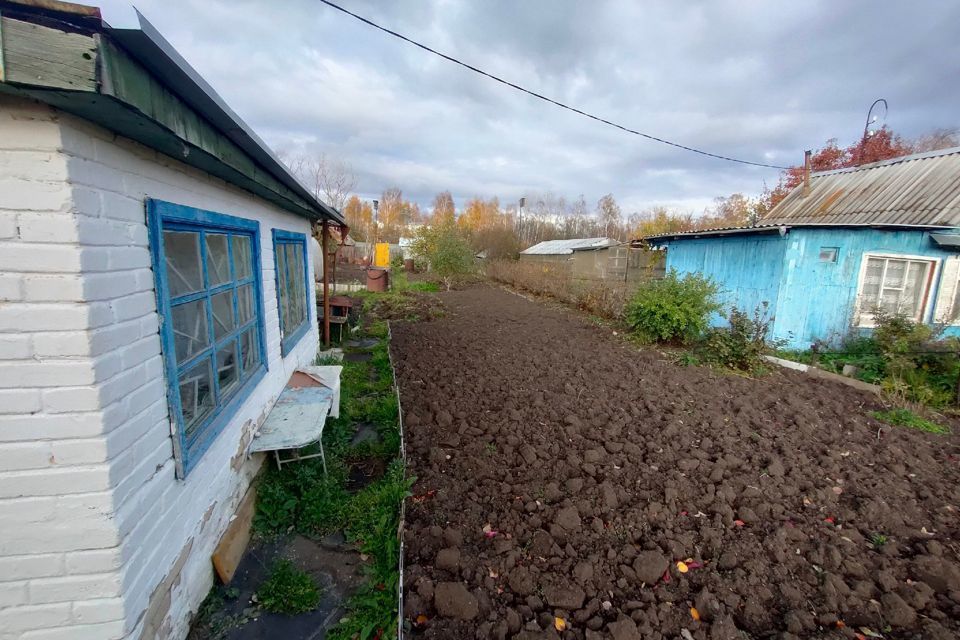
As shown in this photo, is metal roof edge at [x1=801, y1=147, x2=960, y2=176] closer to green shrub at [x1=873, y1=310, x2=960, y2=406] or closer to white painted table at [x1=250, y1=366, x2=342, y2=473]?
green shrub at [x1=873, y1=310, x2=960, y2=406]

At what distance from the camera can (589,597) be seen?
2.36 meters

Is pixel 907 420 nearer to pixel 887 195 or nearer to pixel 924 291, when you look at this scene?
pixel 924 291

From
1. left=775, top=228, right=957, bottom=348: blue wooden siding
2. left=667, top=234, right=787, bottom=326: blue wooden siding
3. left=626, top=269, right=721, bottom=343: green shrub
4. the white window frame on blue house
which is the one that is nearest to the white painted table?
left=626, top=269, right=721, bottom=343: green shrub

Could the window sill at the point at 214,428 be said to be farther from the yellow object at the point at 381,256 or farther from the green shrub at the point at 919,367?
the yellow object at the point at 381,256

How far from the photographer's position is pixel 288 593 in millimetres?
2436

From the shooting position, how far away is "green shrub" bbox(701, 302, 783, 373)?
21.7 ft

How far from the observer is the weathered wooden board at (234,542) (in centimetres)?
249

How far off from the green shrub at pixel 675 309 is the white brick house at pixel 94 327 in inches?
292

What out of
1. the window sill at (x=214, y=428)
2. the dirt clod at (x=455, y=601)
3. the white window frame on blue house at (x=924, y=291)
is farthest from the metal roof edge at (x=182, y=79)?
the white window frame on blue house at (x=924, y=291)

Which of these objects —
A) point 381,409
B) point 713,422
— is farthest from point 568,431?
point 381,409

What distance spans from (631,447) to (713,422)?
1.33 metres

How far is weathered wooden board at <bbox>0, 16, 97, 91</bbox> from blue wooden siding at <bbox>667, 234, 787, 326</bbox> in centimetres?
895

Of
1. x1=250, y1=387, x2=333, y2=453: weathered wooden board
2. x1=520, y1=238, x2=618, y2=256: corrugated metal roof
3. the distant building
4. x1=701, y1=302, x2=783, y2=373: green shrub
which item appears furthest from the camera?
x1=520, y1=238, x2=618, y2=256: corrugated metal roof

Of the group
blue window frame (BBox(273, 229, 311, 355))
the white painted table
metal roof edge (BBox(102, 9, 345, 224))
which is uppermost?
metal roof edge (BBox(102, 9, 345, 224))
